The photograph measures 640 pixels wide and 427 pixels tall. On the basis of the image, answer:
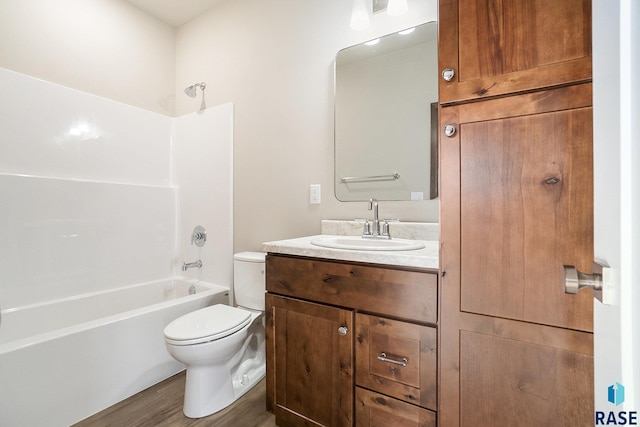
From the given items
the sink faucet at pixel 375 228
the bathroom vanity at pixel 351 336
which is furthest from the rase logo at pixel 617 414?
the sink faucet at pixel 375 228

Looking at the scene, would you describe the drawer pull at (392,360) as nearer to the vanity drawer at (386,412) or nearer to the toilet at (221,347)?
the vanity drawer at (386,412)

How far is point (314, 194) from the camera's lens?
6.12ft

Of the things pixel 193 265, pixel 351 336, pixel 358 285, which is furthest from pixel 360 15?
pixel 193 265

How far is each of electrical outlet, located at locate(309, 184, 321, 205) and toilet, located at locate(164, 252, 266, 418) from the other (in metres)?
0.50

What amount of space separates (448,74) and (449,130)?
0.59ft

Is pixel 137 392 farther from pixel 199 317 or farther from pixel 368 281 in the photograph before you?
pixel 368 281

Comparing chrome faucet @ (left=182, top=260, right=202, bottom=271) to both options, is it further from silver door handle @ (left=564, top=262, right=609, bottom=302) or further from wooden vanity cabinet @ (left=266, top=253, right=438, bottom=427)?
silver door handle @ (left=564, top=262, right=609, bottom=302)

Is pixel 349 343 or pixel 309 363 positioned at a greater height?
pixel 349 343

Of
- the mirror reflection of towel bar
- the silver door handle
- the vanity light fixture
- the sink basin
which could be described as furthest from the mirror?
the silver door handle

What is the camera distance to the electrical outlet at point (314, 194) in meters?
1.85

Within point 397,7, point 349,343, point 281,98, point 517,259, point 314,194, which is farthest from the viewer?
point 281,98

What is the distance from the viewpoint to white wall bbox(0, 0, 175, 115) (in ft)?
6.10

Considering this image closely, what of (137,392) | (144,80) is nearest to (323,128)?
(144,80)

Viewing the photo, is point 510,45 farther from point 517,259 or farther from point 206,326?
point 206,326
